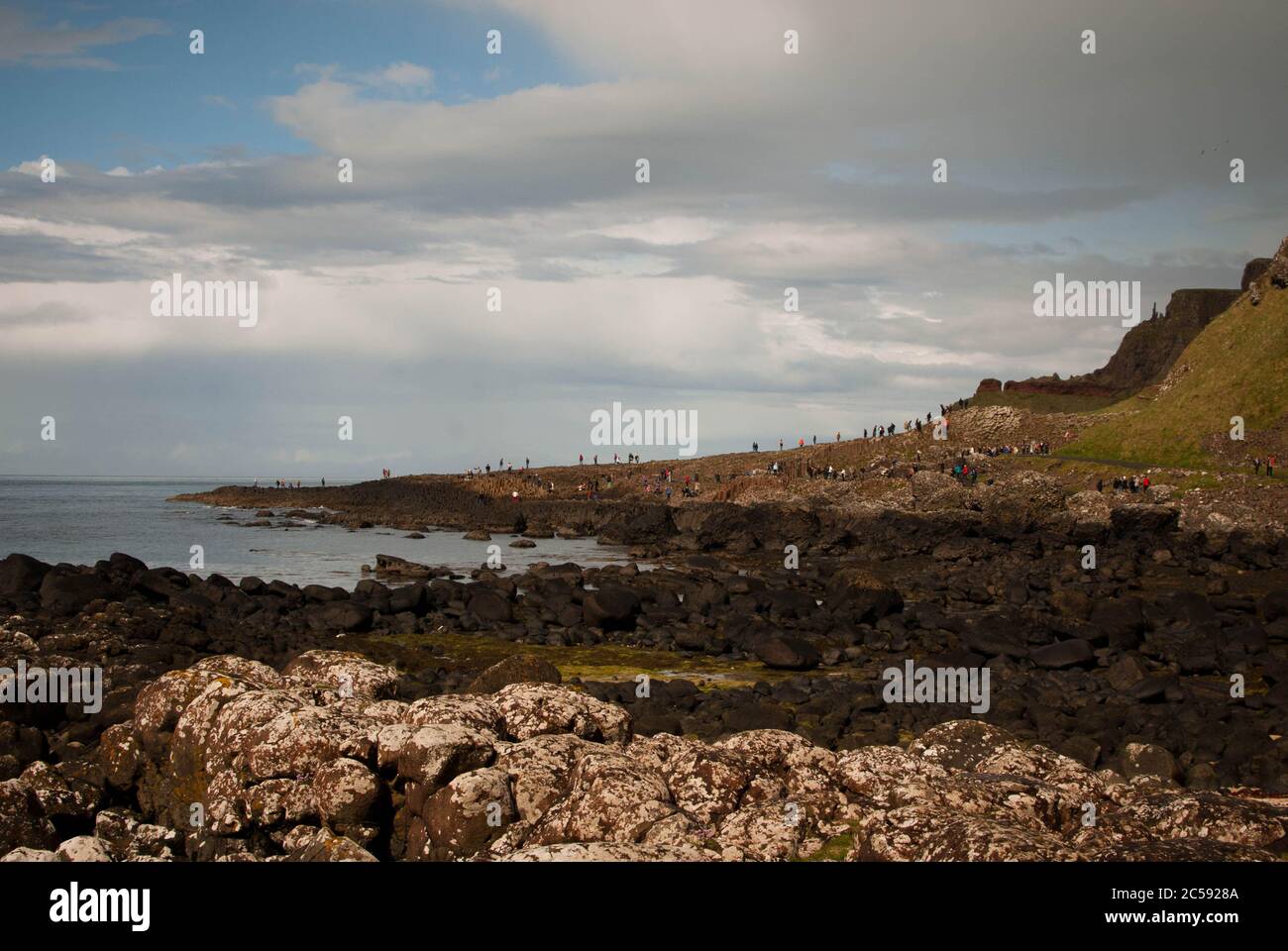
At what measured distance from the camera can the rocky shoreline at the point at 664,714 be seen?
12734 millimetres

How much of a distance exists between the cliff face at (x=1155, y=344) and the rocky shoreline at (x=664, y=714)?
9181 cm

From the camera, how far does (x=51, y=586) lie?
119 ft

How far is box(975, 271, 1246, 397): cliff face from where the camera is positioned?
140m

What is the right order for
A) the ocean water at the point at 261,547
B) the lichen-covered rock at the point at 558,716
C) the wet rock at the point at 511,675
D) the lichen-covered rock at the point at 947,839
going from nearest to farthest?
the lichen-covered rock at the point at 947,839 < the lichen-covered rock at the point at 558,716 < the wet rock at the point at 511,675 < the ocean water at the point at 261,547

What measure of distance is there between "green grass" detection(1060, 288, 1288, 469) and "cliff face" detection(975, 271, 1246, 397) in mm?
33563

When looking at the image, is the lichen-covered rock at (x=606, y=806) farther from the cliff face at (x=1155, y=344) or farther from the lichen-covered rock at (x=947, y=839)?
the cliff face at (x=1155, y=344)

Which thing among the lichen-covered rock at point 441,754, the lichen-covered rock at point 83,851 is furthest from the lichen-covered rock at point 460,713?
the lichen-covered rock at point 83,851

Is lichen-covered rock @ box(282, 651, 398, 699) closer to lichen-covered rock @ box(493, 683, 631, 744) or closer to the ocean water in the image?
lichen-covered rock @ box(493, 683, 631, 744)

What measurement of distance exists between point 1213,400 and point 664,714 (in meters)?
84.2

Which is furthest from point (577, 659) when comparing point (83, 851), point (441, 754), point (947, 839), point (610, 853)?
point (947, 839)

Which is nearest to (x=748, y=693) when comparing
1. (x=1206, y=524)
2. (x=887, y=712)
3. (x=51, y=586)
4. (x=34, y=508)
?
(x=887, y=712)

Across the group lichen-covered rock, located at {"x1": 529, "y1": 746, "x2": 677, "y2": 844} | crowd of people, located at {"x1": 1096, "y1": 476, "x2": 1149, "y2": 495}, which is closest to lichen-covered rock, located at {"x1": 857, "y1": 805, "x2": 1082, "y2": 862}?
lichen-covered rock, located at {"x1": 529, "y1": 746, "x2": 677, "y2": 844}

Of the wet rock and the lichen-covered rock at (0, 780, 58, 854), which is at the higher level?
the wet rock
